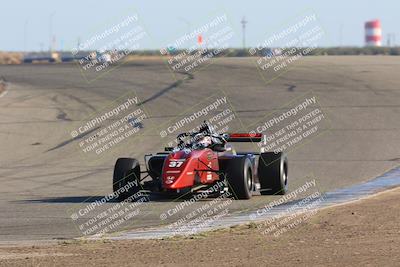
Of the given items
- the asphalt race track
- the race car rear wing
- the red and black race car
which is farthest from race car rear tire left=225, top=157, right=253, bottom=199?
the race car rear wing

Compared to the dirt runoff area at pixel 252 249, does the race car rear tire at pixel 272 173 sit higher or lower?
lower

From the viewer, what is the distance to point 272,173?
18.5 meters

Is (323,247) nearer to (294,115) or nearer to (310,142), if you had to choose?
(310,142)

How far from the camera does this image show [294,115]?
32969mm

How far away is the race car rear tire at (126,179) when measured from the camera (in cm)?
1773

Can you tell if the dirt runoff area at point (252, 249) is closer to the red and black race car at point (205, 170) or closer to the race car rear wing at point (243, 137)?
the red and black race car at point (205, 170)

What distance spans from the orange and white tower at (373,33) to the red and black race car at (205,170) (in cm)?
10566

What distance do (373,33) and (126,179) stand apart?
108240mm

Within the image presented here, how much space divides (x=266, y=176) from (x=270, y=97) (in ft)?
63.6

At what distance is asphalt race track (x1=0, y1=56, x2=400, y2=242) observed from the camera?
17.9 meters

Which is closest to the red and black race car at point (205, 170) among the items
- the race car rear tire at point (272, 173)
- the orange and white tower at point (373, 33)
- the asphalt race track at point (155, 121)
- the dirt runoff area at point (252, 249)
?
the race car rear tire at point (272, 173)

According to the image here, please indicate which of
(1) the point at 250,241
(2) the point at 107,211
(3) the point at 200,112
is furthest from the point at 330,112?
(1) the point at 250,241

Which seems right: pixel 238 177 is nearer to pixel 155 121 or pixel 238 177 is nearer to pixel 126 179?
pixel 126 179

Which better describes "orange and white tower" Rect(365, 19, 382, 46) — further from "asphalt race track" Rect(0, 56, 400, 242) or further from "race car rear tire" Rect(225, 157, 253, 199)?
"race car rear tire" Rect(225, 157, 253, 199)
